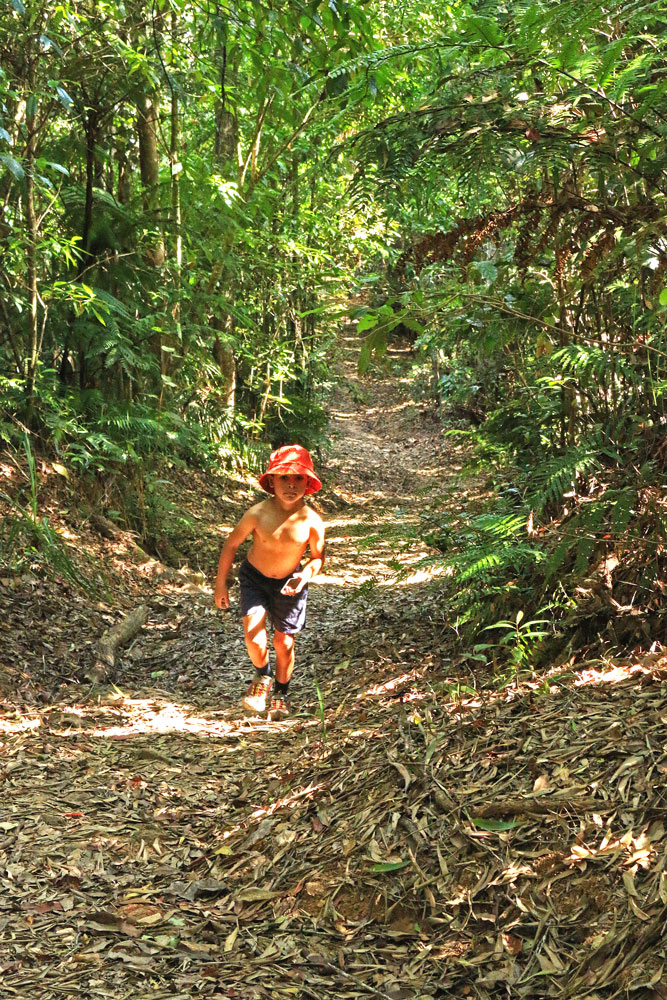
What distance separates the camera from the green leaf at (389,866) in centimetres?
292

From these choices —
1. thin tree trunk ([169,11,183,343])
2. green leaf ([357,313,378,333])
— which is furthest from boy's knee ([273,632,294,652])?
thin tree trunk ([169,11,183,343])

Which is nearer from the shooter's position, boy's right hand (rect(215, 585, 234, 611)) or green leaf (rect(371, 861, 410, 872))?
green leaf (rect(371, 861, 410, 872))

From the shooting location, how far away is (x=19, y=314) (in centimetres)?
709

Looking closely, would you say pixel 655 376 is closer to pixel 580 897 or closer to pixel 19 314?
pixel 580 897

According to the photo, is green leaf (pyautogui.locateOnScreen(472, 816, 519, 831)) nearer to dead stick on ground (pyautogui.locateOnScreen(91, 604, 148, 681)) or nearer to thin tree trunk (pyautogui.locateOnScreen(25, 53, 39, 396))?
dead stick on ground (pyautogui.locateOnScreen(91, 604, 148, 681))

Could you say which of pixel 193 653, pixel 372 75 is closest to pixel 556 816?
pixel 372 75

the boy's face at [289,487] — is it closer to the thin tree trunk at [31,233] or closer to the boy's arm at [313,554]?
the boy's arm at [313,554]

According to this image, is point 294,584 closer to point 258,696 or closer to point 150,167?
point 258,696

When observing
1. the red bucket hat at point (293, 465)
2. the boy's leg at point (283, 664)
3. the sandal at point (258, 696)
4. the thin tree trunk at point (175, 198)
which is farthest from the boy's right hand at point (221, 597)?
the thin tree trunk at point (175, 198)

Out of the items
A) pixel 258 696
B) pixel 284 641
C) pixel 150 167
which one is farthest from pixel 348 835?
pixel 150 167

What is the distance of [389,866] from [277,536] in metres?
2.51

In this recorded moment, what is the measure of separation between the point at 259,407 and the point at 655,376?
9.41 meters

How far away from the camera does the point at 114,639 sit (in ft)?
20.1

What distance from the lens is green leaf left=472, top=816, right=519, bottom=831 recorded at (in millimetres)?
2936
